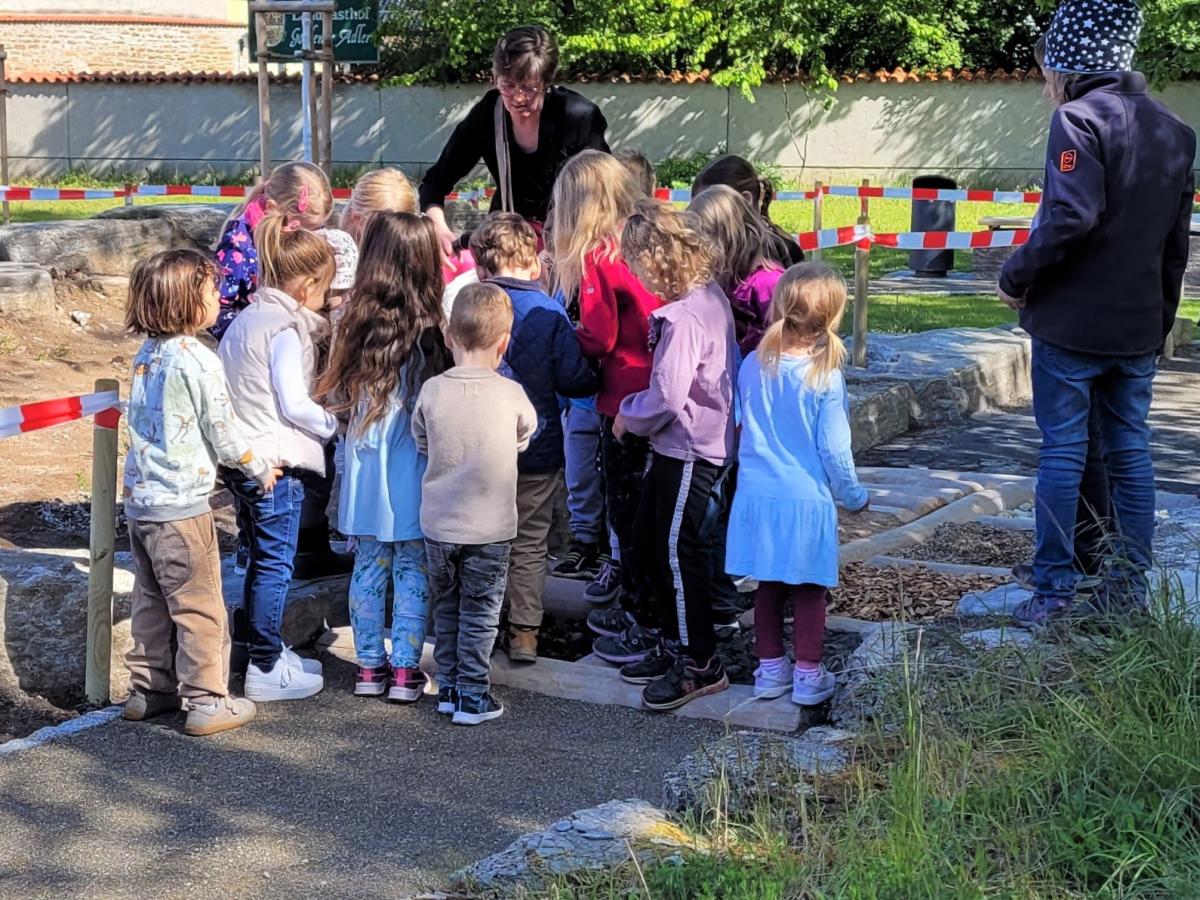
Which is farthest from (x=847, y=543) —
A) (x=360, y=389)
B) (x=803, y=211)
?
(x=803, y=211)

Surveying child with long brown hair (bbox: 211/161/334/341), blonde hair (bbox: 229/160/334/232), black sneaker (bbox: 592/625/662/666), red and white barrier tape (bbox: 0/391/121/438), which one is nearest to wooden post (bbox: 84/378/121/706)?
red and white barrier tape (bbox: 0/391/121/438)

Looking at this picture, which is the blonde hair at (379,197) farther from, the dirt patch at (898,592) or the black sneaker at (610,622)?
the dirt patch at (898,592)

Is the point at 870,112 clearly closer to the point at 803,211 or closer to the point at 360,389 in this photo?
the point at 803,211

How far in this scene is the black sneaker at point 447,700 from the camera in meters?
4.69

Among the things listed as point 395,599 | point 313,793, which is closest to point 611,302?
point 395,599

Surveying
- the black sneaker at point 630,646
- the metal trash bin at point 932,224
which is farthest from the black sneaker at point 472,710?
the metal trash bin at point 932,224

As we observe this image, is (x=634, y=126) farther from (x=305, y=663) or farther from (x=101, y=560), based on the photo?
(x=101, y=560)

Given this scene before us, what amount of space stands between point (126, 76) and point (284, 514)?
99.5 ft

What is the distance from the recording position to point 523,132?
594 centimetres

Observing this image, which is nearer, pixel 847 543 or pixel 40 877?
pixel 40 877

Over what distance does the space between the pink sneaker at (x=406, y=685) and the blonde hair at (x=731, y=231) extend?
1.63 m

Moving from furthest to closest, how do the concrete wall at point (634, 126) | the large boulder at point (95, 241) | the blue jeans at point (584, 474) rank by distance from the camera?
the concrete wall at point (634, 126) < the large boulder at point (95, 241) < the blue jeans at point (584, 474)

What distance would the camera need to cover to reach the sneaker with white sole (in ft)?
14.8

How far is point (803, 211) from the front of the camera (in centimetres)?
2256
